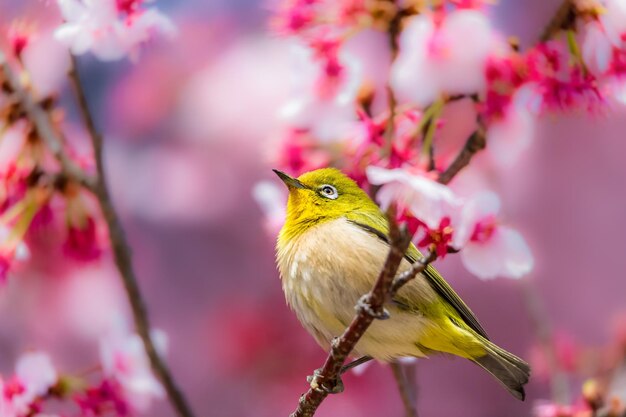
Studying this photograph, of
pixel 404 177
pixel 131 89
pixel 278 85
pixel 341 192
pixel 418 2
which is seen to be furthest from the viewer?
pixel 131 89

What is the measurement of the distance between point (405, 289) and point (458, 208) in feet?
0.63

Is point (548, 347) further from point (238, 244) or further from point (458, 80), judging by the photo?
point (238, 244)

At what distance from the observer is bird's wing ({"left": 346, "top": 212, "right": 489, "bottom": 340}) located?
0.76 m

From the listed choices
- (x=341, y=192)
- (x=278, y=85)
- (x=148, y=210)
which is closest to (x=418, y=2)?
(x=341, y=192)

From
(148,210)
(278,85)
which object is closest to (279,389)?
(148,210)

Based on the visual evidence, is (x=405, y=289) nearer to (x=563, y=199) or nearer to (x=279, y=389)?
(x=279, y=389)

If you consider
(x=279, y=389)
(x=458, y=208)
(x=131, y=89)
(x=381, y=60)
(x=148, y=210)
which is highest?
(x=458, y=208)

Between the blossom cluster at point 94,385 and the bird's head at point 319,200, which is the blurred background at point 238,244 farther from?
the bird's head at point 319,200

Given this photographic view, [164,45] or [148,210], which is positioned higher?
[164,45]

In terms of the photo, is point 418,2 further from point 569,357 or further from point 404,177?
point 569,357

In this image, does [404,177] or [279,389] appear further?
[279,389]

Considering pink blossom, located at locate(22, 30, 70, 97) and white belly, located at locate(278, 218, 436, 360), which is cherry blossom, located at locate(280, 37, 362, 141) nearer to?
white belly, located at locate(278, 218, 436, 360)

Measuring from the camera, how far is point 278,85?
5.08ft

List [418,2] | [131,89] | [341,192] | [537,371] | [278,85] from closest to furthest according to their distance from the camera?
[418,2]
[341,192]
[537,371]
[278,85]
[131,89]
